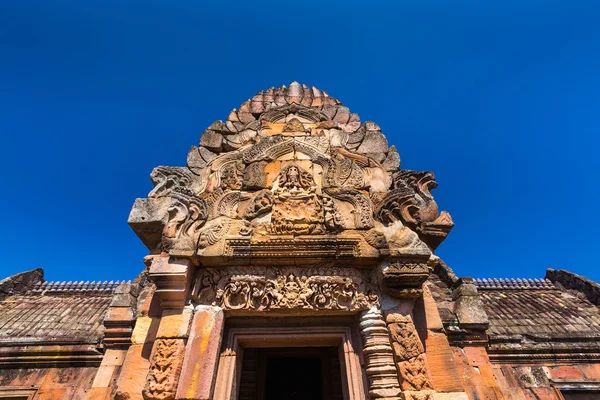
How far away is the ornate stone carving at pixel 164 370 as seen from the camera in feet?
10.4

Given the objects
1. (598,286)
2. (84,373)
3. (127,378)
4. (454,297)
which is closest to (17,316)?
(84,373)

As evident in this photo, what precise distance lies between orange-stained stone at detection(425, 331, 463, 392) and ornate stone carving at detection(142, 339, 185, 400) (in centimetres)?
276

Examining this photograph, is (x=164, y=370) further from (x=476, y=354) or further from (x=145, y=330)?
(x=476, y=354)

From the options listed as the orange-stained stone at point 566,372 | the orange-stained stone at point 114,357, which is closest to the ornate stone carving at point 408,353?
the orange-stained stone at point 114,357

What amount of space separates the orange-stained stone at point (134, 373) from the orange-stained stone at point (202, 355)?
60cm

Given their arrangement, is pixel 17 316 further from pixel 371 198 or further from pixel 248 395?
pixel 371 198

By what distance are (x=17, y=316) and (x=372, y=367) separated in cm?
1296

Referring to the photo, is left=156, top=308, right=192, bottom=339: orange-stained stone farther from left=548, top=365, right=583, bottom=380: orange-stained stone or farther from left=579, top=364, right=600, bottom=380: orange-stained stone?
left=579, top=364, right=600, bottom=380: orange-stained stone

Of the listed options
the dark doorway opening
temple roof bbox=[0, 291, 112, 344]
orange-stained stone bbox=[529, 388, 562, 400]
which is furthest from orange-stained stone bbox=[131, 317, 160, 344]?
orange-stained stone bbox=[529, 388, 562, 400]

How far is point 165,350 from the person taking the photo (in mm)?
3416

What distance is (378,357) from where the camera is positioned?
340cm

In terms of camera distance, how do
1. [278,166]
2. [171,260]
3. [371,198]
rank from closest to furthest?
1. [171,260]
2. [371,198]
3. [278,166]

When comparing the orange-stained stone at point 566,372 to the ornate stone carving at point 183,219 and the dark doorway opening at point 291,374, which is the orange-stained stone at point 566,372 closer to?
the dark doorway opening at point 291,374

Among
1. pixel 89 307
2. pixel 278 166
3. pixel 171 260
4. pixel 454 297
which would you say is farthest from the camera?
pixel 89 307
